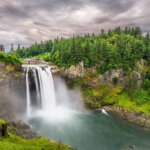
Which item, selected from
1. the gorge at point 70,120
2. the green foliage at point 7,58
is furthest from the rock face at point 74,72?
the green foliage at point 7,58

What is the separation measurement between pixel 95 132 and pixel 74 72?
98.5ft

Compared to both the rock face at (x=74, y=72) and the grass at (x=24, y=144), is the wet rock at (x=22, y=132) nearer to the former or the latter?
the grass at (x=24, y=144)

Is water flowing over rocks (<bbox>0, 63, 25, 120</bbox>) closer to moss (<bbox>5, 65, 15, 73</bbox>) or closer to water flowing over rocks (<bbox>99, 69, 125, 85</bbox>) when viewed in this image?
moss (<bbox>5, 65, 15, 73</bbox>)

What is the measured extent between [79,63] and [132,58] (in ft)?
67.0

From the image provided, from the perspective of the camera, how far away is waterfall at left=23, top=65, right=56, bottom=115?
78.5 metres

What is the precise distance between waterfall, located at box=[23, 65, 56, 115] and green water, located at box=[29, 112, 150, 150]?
1052cm

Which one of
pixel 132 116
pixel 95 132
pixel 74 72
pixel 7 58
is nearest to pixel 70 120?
pixel 95 132

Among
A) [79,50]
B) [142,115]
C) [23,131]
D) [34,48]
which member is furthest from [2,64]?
[34,48]

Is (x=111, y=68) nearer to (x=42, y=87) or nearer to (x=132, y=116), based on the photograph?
(x=132, y=116)

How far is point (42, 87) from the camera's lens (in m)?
81.9

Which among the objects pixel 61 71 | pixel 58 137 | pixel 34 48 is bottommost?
pixel 58 137

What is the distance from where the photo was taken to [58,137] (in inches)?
2219

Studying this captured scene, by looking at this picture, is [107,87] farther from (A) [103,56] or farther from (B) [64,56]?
(B) [64,56]

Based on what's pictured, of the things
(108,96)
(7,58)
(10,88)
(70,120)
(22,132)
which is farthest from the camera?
(108,96)
